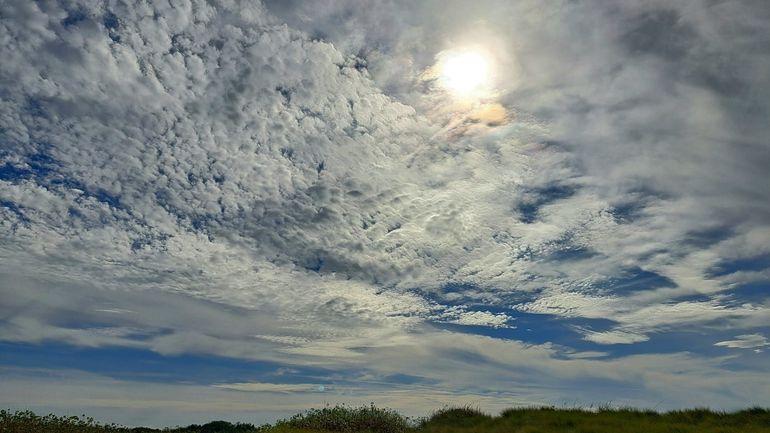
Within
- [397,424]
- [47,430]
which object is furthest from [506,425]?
[47,430]

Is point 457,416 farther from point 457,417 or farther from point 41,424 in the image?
point 41,424

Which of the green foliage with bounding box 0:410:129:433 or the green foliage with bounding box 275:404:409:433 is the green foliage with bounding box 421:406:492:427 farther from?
the green foliage with bounding box 0:410:129:433

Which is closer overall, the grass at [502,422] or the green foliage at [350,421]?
the grass at [502,422]

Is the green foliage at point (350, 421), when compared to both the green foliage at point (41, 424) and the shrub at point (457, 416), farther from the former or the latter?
the green foliage at point (41, 424)

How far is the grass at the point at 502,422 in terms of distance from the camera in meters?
20.9

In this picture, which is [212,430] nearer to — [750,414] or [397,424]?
[397,424]

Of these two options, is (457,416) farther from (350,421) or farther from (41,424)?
(41,424)

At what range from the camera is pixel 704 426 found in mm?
20672

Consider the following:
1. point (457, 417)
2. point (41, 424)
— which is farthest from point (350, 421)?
point (41, 424)

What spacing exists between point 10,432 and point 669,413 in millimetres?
36426

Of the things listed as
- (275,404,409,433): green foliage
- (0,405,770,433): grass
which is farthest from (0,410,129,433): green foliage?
(275,404,409,433): green foliage

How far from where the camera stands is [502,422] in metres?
26.0

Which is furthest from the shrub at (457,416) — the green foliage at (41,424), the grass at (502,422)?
the green foliage at (41,424)

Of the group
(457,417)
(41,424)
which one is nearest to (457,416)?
(457,417)
